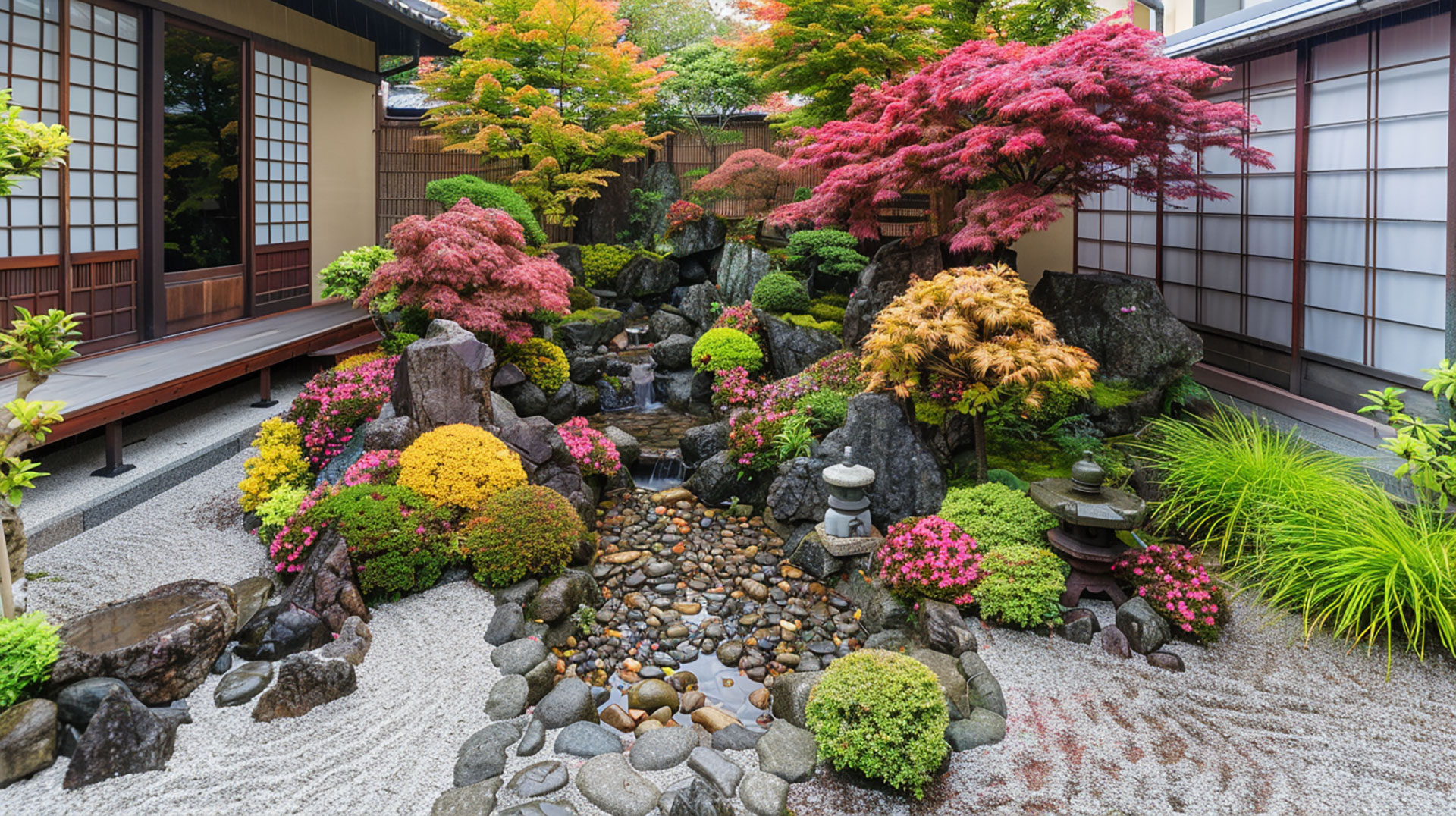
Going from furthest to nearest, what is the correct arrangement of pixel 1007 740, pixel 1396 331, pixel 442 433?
pixel 1396 331 < pixel 442 433 < pixel 1007 740

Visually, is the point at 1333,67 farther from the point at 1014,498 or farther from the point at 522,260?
the point at 522,260

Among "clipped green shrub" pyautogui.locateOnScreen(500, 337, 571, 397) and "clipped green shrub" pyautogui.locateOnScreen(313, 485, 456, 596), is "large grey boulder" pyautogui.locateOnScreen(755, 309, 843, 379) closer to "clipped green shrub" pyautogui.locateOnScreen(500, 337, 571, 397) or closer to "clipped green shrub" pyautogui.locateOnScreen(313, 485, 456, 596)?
"clipped green shrub" pyautogui.locateOnScreen(500, 337, 571, 397)

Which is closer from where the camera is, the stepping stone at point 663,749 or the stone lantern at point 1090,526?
the stepping stone at point 663,749

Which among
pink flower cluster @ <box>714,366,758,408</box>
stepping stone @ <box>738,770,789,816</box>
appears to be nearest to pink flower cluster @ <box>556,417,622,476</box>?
pink flower cluster @ <box>714,366,758,408</box>

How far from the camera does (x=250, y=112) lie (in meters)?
12.5

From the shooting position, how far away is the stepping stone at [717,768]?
4.69 meters

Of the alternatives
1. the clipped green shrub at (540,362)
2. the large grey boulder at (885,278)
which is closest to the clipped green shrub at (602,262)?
the clipped green shrub at (540,362)

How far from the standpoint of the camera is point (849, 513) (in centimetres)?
793

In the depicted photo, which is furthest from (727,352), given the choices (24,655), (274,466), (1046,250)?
(24,655)

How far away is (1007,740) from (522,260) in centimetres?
876

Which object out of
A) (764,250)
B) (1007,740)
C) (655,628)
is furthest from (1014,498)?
(764,250)

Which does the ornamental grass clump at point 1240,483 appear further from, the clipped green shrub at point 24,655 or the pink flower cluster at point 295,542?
the clipped green shrub at point 24,655

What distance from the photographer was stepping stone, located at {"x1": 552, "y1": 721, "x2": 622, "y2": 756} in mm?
4996

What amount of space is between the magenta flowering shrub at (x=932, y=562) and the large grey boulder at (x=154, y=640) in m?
5.00
